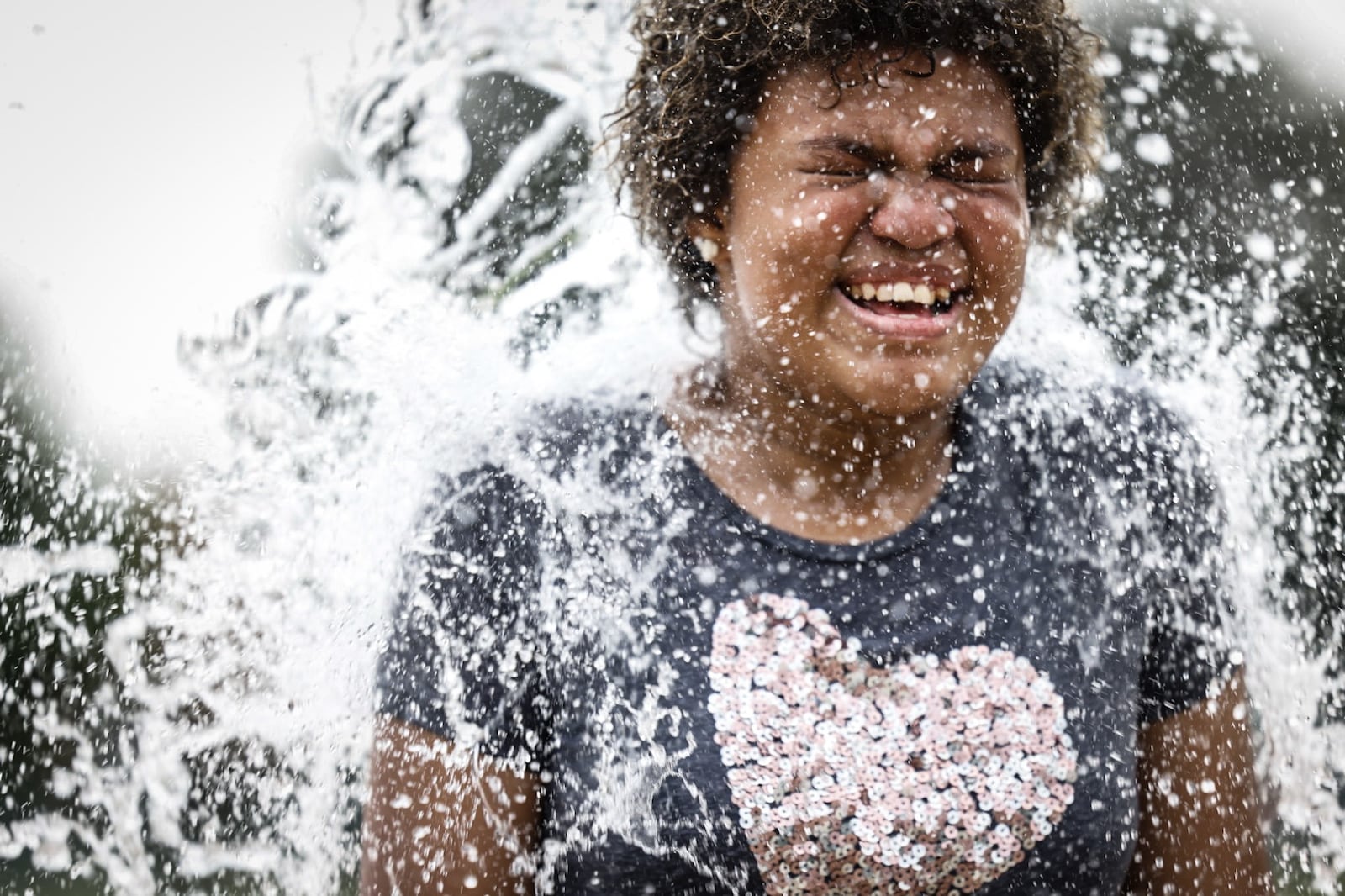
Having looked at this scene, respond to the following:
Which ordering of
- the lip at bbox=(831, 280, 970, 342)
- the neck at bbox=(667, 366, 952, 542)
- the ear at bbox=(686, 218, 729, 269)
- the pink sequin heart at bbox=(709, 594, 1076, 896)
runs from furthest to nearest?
the ear at bbox=(686, 218, 729, 269) < the neck at bbox=(667, 366, 952, 542) < the lip at bbox=(831, 280, 970, 342) < the pink sequin heart at bbox=(709, 594, 1076, 896)

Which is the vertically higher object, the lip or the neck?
the lip

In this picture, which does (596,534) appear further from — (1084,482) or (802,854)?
(1084,482)

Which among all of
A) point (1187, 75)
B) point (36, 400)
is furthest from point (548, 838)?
point (1187, 75)

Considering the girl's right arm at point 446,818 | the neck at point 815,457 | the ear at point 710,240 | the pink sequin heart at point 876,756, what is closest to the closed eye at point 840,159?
the ear at point 710,240

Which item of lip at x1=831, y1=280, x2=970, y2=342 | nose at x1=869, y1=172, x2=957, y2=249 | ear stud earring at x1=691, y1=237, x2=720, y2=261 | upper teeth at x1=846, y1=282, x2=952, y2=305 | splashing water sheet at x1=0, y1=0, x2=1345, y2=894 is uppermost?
nose at x1=869, y1=172, x2=957, y2=249

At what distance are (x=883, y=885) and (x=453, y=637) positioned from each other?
2.50 ft

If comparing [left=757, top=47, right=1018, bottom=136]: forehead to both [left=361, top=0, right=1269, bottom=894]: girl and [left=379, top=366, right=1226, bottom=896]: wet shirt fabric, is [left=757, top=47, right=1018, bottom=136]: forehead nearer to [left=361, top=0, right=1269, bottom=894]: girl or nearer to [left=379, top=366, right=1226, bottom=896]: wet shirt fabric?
[left=361, top=0, right=1269, bottom=894]: girl

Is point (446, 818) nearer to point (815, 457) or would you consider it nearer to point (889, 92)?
point (815, 457)

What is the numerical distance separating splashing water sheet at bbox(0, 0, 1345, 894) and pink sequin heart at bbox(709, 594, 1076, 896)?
0.54 ft

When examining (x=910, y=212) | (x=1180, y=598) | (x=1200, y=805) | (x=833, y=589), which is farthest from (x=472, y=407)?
(x=1200, y=805)

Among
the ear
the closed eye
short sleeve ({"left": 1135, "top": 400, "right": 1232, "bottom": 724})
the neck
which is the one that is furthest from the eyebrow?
short sleeve ({"left": 1135, "top": 400, "right": 1232, "bottom": 724})

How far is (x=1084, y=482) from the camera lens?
2055 mm

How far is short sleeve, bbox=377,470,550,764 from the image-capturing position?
180 centimetres

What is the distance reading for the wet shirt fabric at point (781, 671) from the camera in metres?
1.79
